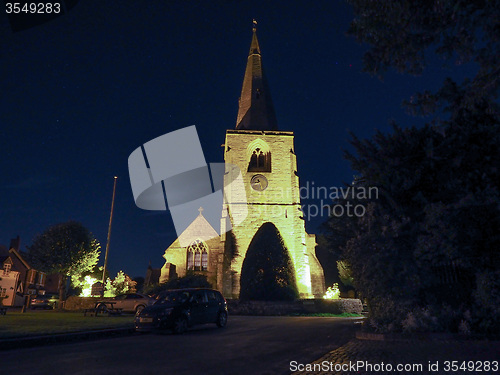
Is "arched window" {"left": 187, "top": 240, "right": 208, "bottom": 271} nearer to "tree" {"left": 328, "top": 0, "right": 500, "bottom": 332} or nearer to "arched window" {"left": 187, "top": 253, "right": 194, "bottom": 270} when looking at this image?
"arched window" {"left": 187, "top": 253, "right": 194, "bottom": 270}

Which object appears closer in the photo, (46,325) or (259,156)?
(46,325)

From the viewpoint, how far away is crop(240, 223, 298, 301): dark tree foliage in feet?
88.5

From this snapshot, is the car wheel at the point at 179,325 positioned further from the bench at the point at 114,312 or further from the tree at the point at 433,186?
the bench at the point at 114,312

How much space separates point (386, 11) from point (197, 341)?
9.85 m

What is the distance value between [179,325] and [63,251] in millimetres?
25302

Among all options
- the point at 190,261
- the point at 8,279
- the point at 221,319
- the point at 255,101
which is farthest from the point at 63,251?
the point at 255,101

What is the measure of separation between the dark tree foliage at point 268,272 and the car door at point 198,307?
13.8 meters

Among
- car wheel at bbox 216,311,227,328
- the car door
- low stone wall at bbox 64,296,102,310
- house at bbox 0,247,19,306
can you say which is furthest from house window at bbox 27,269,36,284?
the car door

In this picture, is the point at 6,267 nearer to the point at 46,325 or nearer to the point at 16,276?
the point at 16,276

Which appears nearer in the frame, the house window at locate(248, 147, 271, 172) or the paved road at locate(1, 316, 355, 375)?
the paved road at locate(1, 316, 355, 375)

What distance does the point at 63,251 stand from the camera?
3297cm

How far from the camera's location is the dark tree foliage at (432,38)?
8.16 metres

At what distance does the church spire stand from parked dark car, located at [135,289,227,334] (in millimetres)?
28347

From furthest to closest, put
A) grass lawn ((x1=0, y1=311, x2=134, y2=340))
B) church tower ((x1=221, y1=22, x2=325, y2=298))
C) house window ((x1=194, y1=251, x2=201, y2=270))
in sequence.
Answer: house window ((x1=194, y1=251, x2=201, y2=270)), church tower ((x1=221, y1=22, x2=325, y2=298)), grass lawn ((x1=0, y1=311, x2=134, y2=340))
